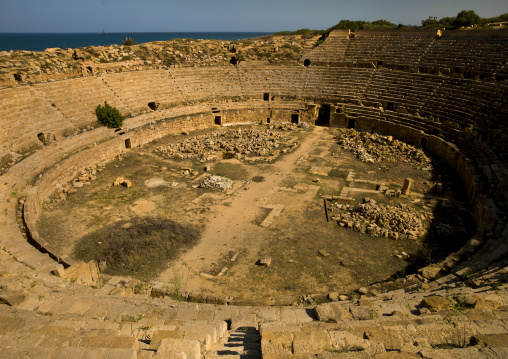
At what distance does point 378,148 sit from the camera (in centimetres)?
2152

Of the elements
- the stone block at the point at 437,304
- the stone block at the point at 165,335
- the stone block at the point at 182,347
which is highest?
the stone block at the point at 182,347

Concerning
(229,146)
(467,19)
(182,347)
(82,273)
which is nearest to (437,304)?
(182,347)

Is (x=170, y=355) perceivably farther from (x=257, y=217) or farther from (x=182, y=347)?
(x=257, y=217)

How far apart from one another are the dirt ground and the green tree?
30322 mm

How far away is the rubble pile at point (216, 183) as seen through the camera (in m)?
16.6

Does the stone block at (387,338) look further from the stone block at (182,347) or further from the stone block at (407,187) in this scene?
the stone block at (407,187)

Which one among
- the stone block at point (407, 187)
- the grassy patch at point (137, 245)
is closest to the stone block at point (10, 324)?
the grassy patch at point (137, 245)

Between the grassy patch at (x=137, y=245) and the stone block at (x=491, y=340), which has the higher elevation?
the stone block at (x=491, y=340)

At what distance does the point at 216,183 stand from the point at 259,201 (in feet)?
8.09

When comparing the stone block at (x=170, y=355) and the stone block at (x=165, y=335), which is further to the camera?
the stone block at (x=165, y=335)

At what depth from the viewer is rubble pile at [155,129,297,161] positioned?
811 inches

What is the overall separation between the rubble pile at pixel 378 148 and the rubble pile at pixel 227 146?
3879mm

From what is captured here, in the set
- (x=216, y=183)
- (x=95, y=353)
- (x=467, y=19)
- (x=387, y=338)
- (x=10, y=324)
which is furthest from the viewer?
(x=467, y=19)

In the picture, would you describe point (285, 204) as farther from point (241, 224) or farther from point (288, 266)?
point (288, 266)
